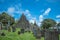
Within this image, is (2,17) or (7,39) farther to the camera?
(2,17)

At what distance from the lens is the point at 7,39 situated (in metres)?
4.80

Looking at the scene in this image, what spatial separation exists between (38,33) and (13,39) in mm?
3588

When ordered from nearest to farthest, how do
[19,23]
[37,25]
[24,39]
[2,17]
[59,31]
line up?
[59,31]
[24,39]
[37,25]
[19,23]
[2,17]

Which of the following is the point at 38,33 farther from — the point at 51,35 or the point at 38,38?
the point at 51,35

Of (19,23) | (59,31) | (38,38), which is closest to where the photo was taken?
(59,31)

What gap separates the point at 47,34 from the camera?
4.96 m

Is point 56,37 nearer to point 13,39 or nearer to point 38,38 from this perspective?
point 13,39

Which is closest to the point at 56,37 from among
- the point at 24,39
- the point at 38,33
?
the point at 24,39

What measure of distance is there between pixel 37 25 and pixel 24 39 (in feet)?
19.6

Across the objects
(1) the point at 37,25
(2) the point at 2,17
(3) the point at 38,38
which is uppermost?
(2) the point at 2,17

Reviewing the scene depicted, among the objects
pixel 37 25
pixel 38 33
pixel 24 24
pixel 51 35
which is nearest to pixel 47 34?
pixel 51 35

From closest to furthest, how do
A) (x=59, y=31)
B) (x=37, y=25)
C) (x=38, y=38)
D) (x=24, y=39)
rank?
(x=59, y=31) < (x=24, y=39) < (x=38, y=38) < (x=37, y=25)

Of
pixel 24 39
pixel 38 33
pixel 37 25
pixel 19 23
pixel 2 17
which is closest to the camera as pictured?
pixel 24 39

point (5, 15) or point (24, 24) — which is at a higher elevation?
point (5, 15)
